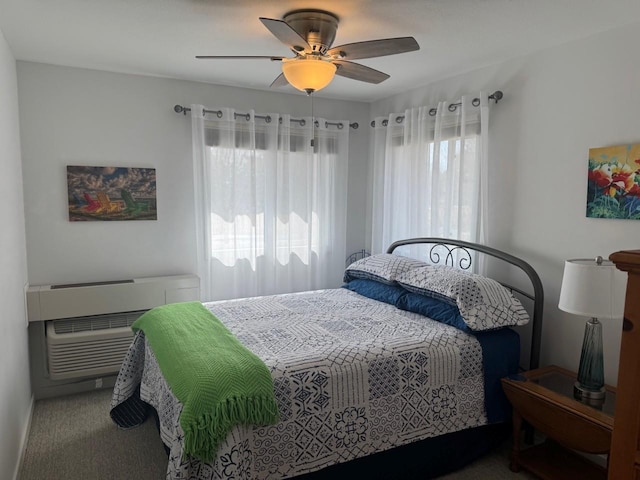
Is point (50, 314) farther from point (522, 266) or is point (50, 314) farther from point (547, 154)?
point (547, 154)

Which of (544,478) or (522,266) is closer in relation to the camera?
(544,478)

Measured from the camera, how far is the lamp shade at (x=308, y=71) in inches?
88.4

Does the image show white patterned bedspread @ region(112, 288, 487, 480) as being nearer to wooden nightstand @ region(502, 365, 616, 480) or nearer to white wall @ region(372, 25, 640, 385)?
wooden nightstand @ region(502, 365, 616, 480)

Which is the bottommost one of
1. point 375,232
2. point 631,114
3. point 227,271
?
point 227,271

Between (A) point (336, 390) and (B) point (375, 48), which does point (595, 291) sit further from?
(B) point (375, 48)

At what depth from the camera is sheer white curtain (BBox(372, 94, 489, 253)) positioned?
3.33m

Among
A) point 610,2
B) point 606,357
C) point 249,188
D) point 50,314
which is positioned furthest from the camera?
point 249,188

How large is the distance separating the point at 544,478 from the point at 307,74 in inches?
97.1

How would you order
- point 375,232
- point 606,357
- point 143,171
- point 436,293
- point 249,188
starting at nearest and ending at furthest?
1. point 606,357
2. point 436,293
3. point 143,171
4. point 249,188
5. point 375,232

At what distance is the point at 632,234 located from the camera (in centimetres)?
243

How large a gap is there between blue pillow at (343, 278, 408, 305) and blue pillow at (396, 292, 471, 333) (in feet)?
0.19

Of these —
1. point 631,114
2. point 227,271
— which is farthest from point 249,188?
point 631,114

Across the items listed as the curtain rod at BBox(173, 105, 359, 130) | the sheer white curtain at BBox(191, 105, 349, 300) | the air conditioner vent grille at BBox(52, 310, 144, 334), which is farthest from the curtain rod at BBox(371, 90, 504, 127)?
the air conditioner vent grille at BBox(52, 310, 144, 334)

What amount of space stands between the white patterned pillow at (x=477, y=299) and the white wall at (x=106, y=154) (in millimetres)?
2174
